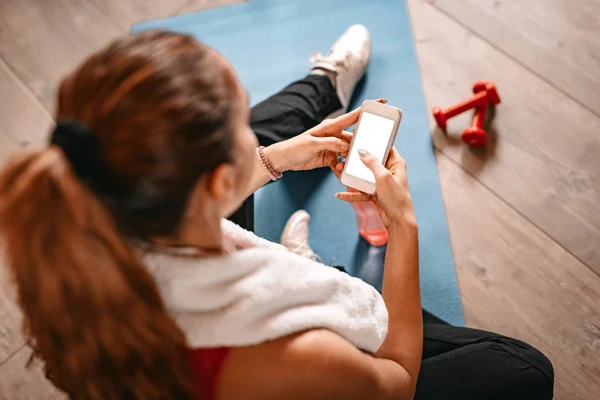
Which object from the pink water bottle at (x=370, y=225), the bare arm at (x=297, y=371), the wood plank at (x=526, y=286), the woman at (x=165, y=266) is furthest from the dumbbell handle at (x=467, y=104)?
the bare arm at (x=297, y=371)

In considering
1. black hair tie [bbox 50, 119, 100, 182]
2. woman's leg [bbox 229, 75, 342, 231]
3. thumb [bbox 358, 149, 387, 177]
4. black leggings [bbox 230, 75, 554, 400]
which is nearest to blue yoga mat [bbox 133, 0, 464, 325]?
woman's leg [bbox 229, 75, 342, 231]

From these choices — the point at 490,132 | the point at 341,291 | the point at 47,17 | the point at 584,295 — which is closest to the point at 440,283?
the point at 584,295

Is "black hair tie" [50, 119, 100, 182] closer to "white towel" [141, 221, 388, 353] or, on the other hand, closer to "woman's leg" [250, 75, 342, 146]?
"white towel" [141, 221, 388, 353]

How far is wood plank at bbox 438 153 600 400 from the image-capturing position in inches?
37.8

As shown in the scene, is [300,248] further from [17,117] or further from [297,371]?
[17,117]

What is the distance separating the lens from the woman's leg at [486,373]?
0.72m

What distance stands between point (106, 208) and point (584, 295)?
95 centimetres

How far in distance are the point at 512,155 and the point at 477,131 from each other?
0.33 feet

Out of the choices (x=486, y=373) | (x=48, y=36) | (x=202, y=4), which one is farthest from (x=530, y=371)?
(x=48, y=36)

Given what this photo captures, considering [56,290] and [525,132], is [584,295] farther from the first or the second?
[56,290]

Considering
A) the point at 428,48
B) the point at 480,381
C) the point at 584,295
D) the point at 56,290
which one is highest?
the point at 56,290

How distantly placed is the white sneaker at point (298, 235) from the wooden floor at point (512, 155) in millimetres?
313

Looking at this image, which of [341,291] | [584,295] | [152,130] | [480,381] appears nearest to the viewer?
[152,130]

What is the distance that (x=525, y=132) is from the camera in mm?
1147
